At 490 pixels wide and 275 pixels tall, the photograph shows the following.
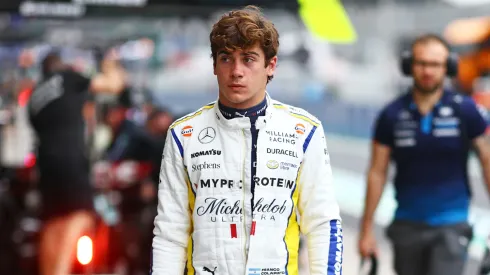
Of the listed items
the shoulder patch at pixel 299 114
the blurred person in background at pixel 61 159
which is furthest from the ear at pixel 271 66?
the blurred person in background at pixel 61 159

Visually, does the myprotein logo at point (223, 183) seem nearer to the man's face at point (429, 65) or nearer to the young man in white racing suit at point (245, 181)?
the young man in white racing suit at point (245, 181)

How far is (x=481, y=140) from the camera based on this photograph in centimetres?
506

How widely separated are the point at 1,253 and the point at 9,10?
10.7 ft

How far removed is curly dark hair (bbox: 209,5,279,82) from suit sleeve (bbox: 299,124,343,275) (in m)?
0.32

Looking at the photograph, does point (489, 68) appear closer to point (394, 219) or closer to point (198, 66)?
point (394, 219)

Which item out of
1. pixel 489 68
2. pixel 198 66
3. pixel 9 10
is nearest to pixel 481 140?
pixel 9 10

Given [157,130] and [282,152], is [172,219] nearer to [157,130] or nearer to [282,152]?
[282,152]

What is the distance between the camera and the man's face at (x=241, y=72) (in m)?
2.85

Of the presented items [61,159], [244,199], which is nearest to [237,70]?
[244,199]

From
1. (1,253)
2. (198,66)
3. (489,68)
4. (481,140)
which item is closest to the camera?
(481,140)

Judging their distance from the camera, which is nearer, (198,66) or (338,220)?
(338,220)

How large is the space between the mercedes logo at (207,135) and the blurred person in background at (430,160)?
7.75ft

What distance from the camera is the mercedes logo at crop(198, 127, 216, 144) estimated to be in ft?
9.77

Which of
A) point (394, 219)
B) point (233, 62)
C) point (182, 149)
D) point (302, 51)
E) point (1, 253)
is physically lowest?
point (1, 253)
